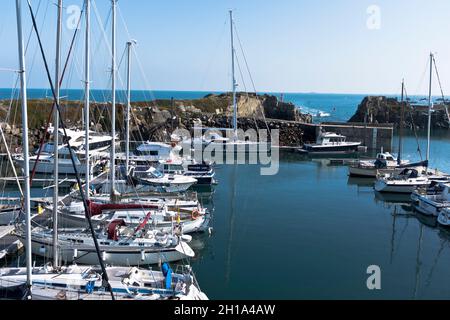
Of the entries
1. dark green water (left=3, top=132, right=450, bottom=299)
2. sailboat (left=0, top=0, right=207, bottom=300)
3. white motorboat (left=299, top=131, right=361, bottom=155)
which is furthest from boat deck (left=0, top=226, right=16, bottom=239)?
white motorboat (left=299, top=131, right=361, bottom=155)

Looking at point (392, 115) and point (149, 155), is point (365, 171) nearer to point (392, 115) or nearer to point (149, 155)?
point (149, 155)

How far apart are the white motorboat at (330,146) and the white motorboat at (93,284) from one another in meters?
44.9

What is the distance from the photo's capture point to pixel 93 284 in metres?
14.5

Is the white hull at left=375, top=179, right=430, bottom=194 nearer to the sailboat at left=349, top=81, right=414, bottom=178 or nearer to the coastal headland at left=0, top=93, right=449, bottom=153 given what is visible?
the sailboat at left=349, top=81, right=414, bottom=178

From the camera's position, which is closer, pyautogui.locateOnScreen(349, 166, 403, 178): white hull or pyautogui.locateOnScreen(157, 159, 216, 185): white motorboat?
pyautogui.locateOnScreen(157, 159, 216, 185): white motorboat

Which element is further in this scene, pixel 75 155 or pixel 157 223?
pixel 75 155

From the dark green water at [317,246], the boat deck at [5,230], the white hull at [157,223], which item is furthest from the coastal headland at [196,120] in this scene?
the white hull at [157,223]

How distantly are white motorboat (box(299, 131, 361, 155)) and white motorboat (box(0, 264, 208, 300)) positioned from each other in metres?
44.9

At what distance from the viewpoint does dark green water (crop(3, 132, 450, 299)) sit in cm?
1848

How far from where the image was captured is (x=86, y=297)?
14.0 meters

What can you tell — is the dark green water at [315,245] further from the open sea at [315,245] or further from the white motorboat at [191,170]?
the white motorboat at [191,170]

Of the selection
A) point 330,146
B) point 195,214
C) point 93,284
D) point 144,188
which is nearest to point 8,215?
point 195,214
